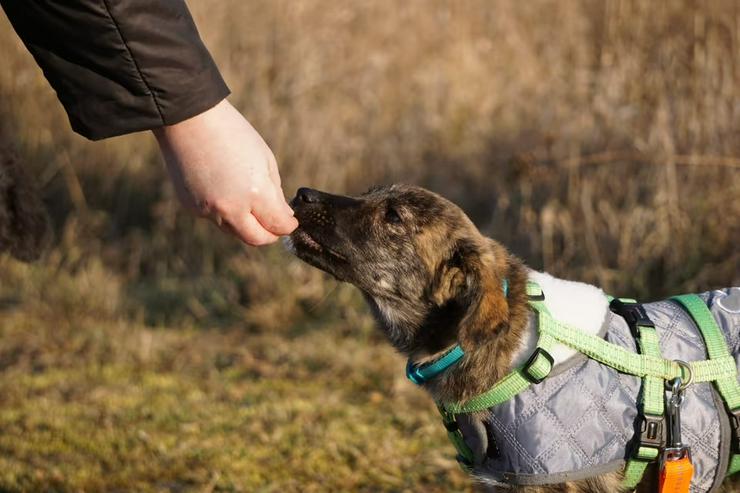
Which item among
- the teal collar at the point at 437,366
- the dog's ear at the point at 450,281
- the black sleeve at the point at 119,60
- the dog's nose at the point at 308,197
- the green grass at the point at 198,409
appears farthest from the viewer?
the green grass at the point at 198,409

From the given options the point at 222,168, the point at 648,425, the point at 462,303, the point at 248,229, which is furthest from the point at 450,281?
the point at 222,168

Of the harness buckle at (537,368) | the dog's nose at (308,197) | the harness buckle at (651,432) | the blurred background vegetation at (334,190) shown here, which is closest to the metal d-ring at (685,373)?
the harness buckle at (651,432)

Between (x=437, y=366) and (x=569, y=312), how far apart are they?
459 mm

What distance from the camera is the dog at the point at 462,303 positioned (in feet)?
8.92

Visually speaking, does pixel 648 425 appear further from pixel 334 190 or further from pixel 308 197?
pixel 334 190

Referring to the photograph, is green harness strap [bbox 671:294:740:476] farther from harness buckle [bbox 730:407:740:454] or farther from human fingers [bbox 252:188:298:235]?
human fingers [bbox 252:188:298:235]

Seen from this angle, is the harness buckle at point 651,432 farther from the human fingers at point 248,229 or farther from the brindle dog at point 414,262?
the human fingers at point 248,229

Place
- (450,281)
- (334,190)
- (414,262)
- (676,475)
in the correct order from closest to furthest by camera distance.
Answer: (676,475)
(450,281)
(414,262)
(334,190)

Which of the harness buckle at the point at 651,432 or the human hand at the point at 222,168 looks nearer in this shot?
the human hand at the point at 222,168

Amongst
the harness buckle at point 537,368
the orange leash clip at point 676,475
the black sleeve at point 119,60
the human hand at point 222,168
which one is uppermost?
the black sleeve at point 119,60

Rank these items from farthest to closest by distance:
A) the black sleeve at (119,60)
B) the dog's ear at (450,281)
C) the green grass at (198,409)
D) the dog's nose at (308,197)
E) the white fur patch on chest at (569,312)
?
the green grass at (198,409) → the dog's nose at (308,197) → the dog's ear at (450,281) → the white fur patch on chest at (569,312) → the black sleeve at (119,60)

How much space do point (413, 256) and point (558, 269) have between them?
7.70 ft

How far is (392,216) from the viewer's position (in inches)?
133

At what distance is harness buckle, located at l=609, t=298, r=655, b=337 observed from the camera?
2.83 meters
